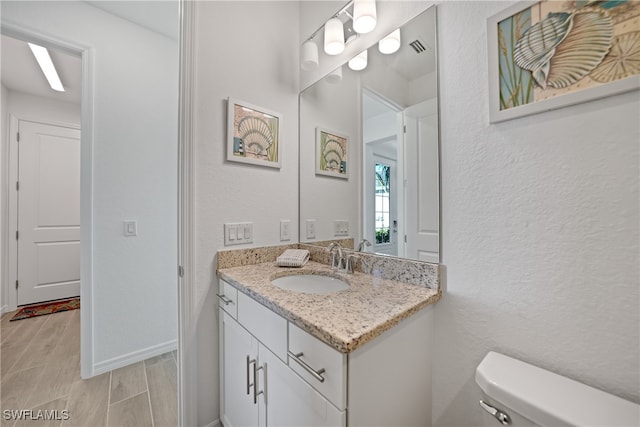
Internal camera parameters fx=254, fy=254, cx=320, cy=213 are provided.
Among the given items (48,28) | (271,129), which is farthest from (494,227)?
(48,28)

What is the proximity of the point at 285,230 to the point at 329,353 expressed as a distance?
1.01 m

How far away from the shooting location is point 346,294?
966 millimetres

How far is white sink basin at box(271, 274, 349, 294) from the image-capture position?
1.25 m

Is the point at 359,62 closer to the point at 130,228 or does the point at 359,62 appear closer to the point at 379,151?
the point at 379,151

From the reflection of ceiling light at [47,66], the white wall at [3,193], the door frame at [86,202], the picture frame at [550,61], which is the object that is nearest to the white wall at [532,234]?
the picture frame at [550,61]

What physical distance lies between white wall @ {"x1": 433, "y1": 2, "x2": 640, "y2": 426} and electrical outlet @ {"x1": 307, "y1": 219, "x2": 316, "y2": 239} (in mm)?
818

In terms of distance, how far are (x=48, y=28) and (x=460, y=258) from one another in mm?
2743

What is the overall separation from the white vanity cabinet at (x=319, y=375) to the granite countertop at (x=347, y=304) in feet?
0.14

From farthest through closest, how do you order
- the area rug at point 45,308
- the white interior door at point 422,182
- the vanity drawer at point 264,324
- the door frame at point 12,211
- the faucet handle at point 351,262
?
1. the door frame at point 12,211
2. the area rug at point 45,308
3. the faucet handle at point 351,262
4. the white interior door at point 422,182
5. the vanity drawer at point 264,324

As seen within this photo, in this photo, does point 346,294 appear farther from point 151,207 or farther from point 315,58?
point 151,207

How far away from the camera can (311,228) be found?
1.63 meters

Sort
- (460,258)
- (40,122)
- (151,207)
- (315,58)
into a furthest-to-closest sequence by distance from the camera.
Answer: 1. (40,122)
2. (151,207)
3. (315,58)
4. (460,258)

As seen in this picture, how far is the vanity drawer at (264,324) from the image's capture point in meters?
0.86

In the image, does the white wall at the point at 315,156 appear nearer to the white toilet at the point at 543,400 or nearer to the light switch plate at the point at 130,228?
the white toilet at the point at 543,400
